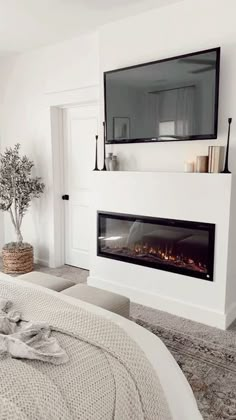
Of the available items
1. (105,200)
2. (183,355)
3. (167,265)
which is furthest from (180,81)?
(183,355)

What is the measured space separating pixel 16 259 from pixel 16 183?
91cm

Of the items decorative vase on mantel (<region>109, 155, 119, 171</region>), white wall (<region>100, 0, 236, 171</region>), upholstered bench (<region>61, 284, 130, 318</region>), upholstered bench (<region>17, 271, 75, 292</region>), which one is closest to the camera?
upholstered bench (<region>61, 284, 130, 318</region>)

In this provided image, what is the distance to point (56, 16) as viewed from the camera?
3137 millimetres

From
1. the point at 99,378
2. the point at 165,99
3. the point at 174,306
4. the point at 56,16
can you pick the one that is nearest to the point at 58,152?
the point at 56,16

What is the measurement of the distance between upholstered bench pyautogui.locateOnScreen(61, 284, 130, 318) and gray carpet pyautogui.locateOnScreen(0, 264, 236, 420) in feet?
1.70

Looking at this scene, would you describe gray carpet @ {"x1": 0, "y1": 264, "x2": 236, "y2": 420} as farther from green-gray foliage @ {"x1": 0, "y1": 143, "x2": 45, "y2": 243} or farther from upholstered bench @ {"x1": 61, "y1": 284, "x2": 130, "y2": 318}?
green-gray foliage @ {"x1": 0, "y1": 143, "x2": 45, "y2": 243}

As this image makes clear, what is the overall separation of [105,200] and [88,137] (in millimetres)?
992

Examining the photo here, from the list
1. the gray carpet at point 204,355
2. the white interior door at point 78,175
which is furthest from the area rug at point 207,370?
the white interior door at point 78,175

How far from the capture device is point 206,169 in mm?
2785

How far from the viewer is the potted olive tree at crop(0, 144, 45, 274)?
13.3ft

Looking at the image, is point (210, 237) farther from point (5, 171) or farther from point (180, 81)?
point (5, 171)

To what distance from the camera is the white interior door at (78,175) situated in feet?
13.1

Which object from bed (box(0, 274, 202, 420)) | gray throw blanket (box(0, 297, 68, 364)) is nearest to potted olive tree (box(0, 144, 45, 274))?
bed (box(0, 274, 202, 420))

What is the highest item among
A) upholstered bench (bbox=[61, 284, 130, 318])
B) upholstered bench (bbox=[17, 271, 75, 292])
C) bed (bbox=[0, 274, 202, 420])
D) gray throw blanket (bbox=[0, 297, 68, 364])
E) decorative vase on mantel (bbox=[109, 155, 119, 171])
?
decorative vase on mantel (bbox=[109, 155, 119, 171])
